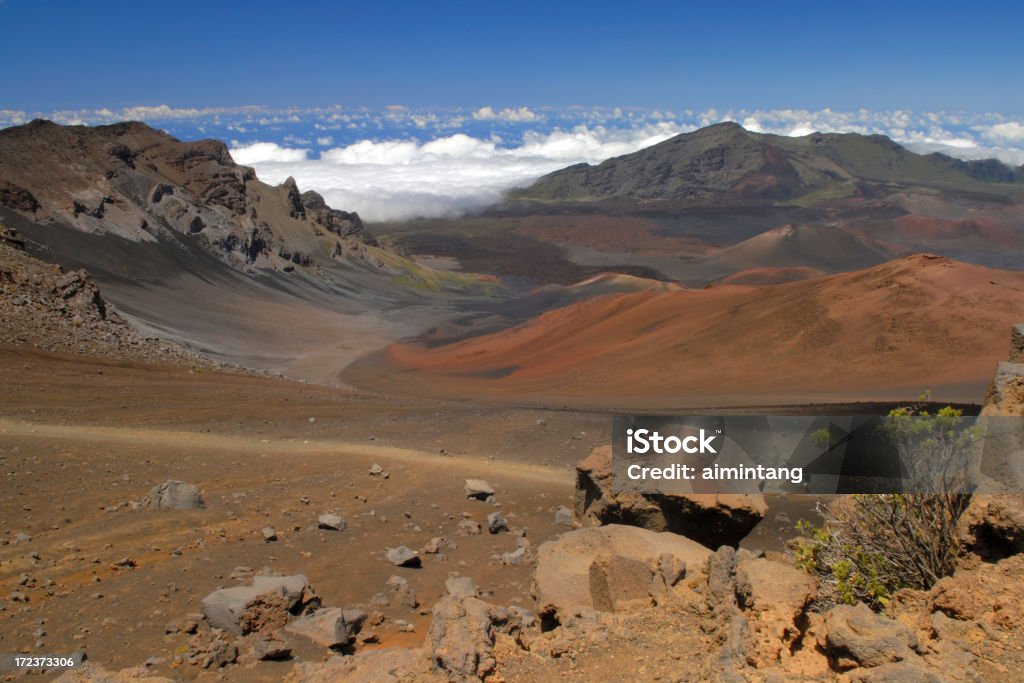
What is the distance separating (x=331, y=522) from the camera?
28.3 feet

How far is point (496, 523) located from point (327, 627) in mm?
3348

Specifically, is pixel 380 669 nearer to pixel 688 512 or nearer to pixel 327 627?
pixel 327 627

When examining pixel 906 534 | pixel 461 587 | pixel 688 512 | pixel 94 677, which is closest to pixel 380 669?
pixel 94 677

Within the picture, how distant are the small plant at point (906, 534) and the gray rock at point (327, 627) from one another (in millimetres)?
3424

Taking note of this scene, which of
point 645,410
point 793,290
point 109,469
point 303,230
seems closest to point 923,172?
point 303,230

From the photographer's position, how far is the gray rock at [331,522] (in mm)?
8617

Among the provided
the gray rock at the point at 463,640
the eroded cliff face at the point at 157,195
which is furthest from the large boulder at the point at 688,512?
the eroded cliff face at the point at 157,195

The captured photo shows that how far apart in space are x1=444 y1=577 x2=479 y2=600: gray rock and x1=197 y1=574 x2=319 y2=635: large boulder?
1.41 metres

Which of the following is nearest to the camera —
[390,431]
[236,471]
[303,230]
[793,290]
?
[236,471]

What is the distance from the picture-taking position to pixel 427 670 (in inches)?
170

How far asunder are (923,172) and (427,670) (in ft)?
711

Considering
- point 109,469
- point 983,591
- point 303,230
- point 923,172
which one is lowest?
point 109,469

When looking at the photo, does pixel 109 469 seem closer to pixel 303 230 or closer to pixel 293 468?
pixel 293 468

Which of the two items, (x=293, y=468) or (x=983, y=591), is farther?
(x=293, y=468)
